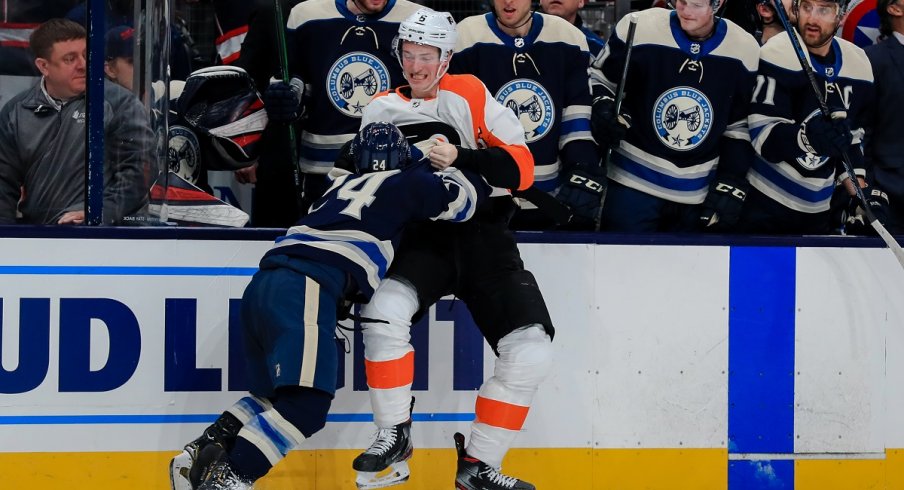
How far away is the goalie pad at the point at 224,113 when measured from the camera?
3.89 meters

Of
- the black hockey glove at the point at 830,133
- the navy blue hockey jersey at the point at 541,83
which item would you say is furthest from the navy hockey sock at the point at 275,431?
the black hockey glove at the point at 830,133

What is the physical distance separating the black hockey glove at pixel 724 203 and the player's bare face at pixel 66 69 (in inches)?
70.3

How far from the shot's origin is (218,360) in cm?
358

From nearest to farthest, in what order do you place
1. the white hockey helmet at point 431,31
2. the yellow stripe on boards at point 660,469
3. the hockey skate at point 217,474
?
1. the hockey skate at point 217,474
2. the white hockey helmet at point 431,31
3. the yellow stripe on boards at point 660,469

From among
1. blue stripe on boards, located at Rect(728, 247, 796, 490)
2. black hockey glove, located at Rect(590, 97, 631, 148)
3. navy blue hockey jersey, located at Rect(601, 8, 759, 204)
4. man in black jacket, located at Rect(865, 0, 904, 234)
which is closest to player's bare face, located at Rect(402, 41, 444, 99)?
black hockey glove, located at Rect(590, 97, 631, 148)

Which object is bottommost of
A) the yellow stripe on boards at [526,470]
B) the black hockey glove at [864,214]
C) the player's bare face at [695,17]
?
the yellow stripe on boards at [526,470]

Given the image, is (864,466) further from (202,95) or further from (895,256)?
(202,95)

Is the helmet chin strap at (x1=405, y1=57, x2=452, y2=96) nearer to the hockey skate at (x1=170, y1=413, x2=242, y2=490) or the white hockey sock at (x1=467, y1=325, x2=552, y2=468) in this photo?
the white hockey sock at (x1=467, y1=325, x2=552, y2=468)

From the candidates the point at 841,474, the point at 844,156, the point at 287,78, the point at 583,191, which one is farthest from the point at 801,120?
the point at 287,78

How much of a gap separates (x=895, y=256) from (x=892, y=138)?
0.67 metres

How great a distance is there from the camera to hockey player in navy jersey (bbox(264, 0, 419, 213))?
4.07 m

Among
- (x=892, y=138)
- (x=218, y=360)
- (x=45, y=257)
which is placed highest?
(x=892, y=138)

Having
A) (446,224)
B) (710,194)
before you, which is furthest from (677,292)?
(446,224)

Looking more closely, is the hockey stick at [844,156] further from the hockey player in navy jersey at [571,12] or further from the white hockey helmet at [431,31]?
the white hockey helmet at [431,31]
